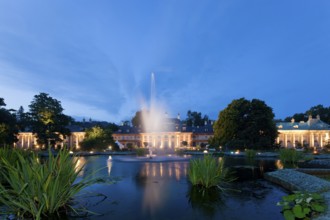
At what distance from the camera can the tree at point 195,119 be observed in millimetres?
126750

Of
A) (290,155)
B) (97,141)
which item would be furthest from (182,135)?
(290,155)

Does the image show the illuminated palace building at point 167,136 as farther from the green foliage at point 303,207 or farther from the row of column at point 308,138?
the green foliage at point 303,207

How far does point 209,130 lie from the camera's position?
99812 mm

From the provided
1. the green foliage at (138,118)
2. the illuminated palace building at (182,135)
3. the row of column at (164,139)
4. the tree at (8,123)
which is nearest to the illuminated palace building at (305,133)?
the illuminated palace building at (182,135)

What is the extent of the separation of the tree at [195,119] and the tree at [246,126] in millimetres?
67846

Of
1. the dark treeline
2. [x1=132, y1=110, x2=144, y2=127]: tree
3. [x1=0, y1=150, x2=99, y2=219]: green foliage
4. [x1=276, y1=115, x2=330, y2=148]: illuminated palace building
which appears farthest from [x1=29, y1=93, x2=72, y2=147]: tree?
[x1=276, y1=115, x2=330, y2=148]: illuminated palace building

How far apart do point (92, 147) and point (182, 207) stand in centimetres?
5197

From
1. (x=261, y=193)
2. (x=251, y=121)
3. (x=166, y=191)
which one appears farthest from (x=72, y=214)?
(x=251, y=121)

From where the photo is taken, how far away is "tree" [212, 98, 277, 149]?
5347 centimetres

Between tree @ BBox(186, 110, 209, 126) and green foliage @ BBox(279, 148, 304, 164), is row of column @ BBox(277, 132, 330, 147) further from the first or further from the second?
green foliage @ BBox(279, 148, 304, 164)

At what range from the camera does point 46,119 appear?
6269cm

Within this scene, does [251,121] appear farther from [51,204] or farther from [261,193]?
[51,204]

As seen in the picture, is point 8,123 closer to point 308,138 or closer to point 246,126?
point 246,126

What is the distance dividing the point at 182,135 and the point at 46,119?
47883 millimetres
